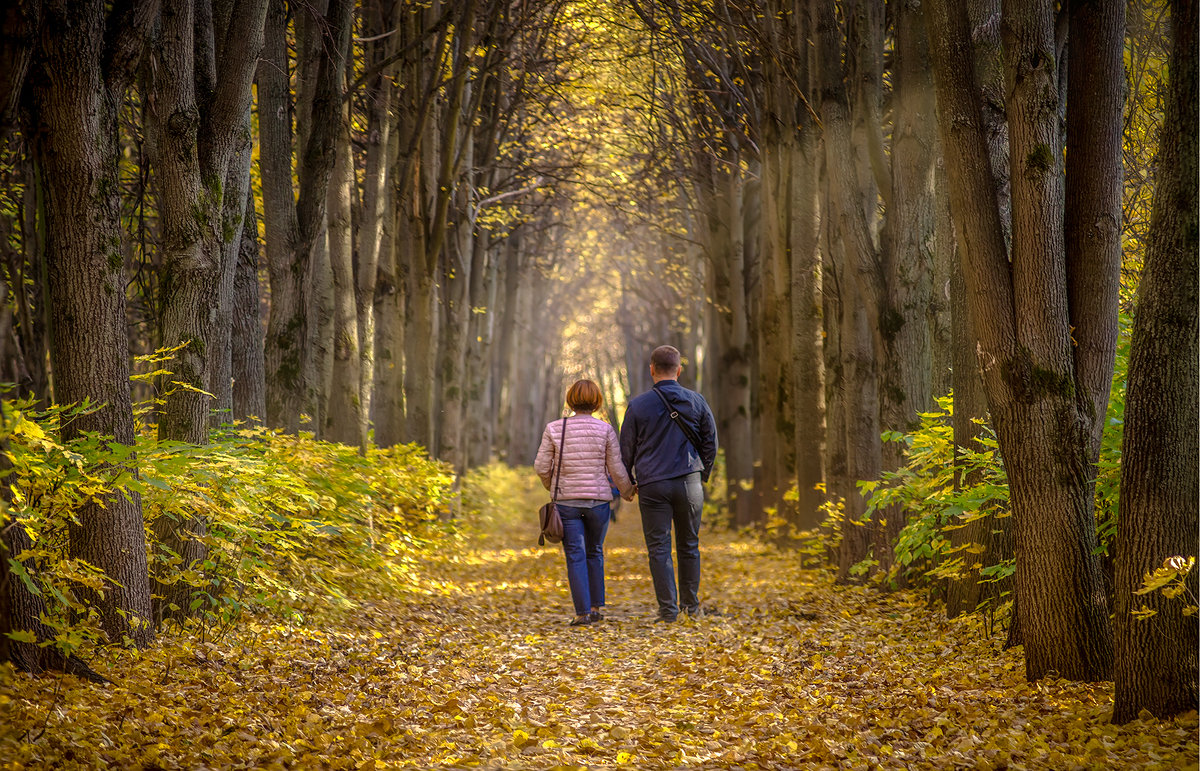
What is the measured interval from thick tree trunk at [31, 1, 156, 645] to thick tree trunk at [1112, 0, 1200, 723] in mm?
4936

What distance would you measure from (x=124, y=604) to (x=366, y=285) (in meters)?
7.51

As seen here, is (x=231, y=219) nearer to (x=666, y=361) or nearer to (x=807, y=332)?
(x=666, y=361)

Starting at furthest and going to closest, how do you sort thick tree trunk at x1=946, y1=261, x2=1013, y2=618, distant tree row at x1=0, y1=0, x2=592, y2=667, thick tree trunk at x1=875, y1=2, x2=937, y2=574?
thick tree trunk at x1=875, y1=2, x2=937, y2=574
thick tree trunk at x1=946, y1=261, x2=1013, y2=618
distant tree row at x1=0, y1=0, x2=592, y2=667

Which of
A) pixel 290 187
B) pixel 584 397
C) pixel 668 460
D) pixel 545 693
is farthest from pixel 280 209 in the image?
pixel 545 693

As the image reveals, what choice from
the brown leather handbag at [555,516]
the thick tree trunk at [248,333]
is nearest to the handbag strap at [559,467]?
the brown leather handbag at [555,516]

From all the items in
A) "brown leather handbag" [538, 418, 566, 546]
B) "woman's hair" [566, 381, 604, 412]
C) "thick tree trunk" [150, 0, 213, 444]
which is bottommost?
"brown leather handbag" [538, 418, 566, 546]

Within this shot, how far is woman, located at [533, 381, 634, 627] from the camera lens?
836cm

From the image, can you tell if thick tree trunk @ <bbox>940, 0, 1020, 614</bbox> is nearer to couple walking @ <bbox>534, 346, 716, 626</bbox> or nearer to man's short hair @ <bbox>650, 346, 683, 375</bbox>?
couple walking @ <bbox>534, 346, 716, 626</bbox>

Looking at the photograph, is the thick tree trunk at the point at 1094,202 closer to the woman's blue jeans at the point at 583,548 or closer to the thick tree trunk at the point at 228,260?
the woman's blue jeans at the point at 583,548

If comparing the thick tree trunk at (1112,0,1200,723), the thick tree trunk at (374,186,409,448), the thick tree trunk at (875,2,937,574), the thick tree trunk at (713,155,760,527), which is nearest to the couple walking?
the thick tree trunk at (875,2,937,574)

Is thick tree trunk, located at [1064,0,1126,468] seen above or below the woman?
above

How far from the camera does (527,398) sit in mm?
40562

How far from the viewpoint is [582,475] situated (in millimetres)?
8391

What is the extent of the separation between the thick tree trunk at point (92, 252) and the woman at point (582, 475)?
12.2 feet
